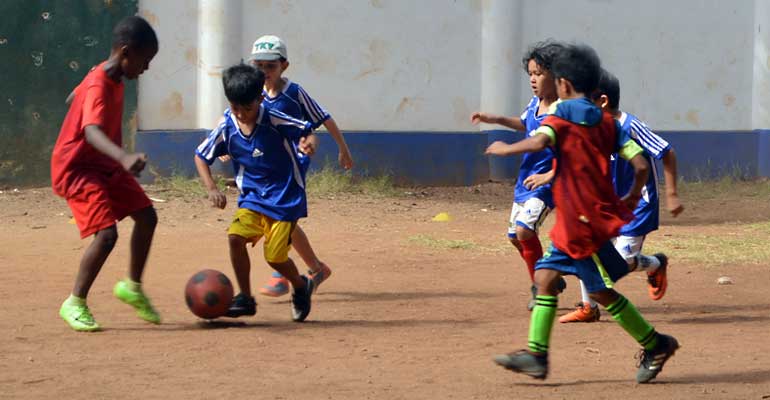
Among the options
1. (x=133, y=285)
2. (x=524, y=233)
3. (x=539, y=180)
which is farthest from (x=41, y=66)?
(x=539, y=180)

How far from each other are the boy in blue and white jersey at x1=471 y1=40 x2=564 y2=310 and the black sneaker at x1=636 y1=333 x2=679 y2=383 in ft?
5.09

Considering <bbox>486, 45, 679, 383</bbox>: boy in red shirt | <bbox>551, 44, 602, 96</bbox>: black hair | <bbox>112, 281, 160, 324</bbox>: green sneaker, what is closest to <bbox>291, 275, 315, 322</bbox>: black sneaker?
<bbox>112, 281, 160, 324</bbox>: green sneaker

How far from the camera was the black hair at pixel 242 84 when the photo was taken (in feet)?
18.5

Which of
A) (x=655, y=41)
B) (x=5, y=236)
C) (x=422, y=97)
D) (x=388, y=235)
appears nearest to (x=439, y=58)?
(x=422, y=97)

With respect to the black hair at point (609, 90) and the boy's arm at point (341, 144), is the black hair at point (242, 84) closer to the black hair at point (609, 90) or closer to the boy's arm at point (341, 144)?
the boy's arm at point (341, 144)

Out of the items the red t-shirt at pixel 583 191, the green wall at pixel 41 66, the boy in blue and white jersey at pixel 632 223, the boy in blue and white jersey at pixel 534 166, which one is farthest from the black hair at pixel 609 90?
the green wall at pixel 41 66

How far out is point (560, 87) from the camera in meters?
4.77

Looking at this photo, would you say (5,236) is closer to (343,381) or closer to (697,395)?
(343,381)

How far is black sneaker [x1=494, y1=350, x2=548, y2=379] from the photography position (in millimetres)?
4465

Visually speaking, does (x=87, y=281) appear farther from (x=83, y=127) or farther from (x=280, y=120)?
(x=280, y=120)

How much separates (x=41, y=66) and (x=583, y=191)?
799 centimetres

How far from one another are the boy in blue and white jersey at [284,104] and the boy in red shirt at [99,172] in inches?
40.9

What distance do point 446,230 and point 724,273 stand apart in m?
2.70

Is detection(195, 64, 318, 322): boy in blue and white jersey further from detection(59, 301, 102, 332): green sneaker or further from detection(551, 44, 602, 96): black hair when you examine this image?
detection(551, 44, 602, 96): black hair
